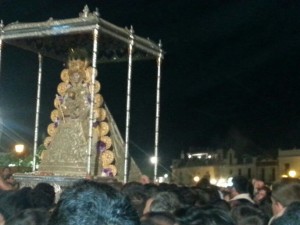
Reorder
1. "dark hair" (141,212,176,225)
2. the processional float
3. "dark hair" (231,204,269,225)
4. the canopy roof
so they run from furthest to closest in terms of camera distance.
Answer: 1. the processional float
2. the canopy roof
3. "dark hair" (231,204,269,225)
4. "dark hair" (141,212,176,225)

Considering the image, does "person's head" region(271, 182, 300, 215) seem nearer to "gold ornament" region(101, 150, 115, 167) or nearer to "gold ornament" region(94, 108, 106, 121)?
"gold ornament" region(101, 150, 115, 167)

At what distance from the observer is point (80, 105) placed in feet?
53.5

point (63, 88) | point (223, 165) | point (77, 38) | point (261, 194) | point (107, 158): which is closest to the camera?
point (261, 194)

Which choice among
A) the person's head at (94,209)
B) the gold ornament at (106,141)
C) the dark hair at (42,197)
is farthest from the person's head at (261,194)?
the gold ornament at (106,141)

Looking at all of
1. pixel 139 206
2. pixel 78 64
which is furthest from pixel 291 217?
pixel 78 64

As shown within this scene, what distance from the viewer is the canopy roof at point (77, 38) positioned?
1430 centimetres

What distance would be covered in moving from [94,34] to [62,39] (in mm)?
2425

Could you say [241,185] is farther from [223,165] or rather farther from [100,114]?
[223,165]

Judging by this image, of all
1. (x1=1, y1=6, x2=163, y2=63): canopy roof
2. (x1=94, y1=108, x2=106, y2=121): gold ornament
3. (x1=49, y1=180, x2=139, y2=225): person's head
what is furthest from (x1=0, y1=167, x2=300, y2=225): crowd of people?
(x1=94, y1=108, x2=106, y2=121): gold ornament

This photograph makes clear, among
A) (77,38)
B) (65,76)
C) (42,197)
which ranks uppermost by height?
(77,38)

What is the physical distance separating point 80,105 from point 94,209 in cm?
1425

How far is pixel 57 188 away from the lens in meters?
14.4

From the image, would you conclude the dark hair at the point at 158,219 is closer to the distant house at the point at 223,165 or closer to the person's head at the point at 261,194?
the person's head at the point at 261,194

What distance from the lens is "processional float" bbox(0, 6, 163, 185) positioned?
15125 millimetres
